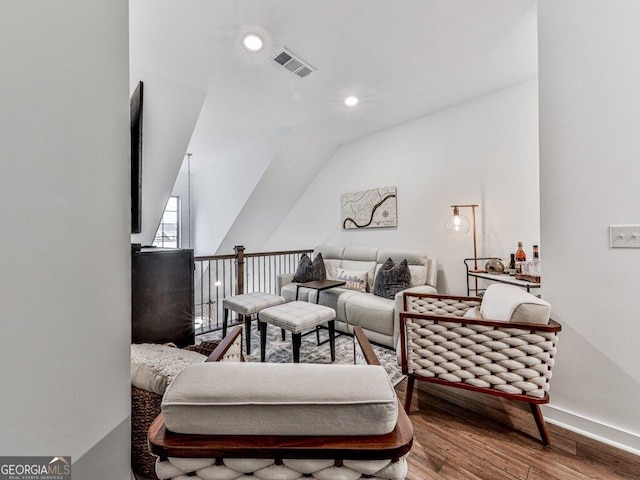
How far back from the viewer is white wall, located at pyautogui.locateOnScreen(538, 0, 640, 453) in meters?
1.47

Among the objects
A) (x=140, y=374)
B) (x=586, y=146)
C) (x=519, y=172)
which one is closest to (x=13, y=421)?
(x=140, y=374)

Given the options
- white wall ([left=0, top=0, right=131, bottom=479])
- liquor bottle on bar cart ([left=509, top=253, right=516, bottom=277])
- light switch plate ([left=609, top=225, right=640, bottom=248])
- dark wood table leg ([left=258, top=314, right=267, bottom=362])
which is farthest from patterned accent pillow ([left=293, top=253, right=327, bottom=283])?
white wall ([left=0, top=0, right=131, bottom=479])

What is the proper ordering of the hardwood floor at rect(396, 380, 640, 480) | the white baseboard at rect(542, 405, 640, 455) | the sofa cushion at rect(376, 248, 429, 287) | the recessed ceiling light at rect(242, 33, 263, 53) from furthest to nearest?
1. the sofa cushion at rect(376, 248, 429, 287)
2. the recessed ceiling light at rect(242, 33, 263, 53)
3. the white baseboard at rect(542, 405, 640, 455)
4. the hardwood floor at rect(396, 380, 640, 480)

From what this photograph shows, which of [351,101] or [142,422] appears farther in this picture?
[351,101]

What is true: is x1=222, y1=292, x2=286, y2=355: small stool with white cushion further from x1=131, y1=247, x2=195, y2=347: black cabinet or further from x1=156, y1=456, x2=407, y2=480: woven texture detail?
x1=156, y1=456, x2=407, y2=480: woven texture detail

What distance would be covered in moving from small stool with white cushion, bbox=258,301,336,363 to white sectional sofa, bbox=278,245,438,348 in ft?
1.06

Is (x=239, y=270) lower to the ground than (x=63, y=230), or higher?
lower

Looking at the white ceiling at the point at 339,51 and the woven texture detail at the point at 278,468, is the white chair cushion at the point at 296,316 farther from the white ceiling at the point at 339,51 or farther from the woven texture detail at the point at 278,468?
the white ceiling at the point at 339,51

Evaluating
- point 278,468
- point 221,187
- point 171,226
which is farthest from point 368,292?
point 171,226

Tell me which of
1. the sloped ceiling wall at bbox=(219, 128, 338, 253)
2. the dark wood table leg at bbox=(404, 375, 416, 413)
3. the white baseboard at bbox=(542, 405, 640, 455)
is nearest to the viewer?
the white baseboard at bbox=(542, 405, 640, 455)

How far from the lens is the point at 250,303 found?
9.18 ft

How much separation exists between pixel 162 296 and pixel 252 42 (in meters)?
2.06

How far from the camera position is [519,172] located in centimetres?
280

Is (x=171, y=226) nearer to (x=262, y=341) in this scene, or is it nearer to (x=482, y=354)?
(x=262, y=341)
